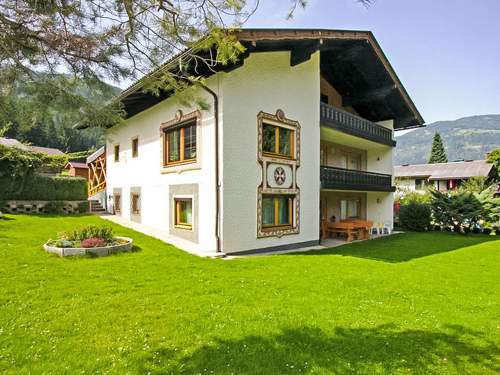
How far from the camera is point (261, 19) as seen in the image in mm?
3633

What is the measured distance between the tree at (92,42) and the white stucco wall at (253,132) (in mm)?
6221

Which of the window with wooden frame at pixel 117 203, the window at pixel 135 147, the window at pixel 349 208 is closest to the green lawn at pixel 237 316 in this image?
the window at pixel 135 147

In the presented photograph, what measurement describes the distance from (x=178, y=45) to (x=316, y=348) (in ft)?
13.8

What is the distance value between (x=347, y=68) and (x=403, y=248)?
8999 millimetres

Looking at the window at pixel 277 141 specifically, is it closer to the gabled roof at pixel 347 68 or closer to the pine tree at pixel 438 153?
the gabled roof at pixel 347 68

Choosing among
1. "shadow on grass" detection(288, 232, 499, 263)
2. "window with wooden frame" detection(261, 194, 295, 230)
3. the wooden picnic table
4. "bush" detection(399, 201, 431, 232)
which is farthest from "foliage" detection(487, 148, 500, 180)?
"window with wooden frame" detection(261, 194, 295, 230)

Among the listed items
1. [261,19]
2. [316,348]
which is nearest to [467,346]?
[316,348]

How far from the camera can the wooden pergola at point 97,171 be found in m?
20.5

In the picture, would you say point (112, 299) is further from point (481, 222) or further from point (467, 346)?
point (481, 222)

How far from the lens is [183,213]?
39.4 ft

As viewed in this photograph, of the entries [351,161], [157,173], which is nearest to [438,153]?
[351,161]

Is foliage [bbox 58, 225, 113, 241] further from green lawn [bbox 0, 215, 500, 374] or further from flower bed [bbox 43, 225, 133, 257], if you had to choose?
green lawn [bbox 0, 215, 500, 374]

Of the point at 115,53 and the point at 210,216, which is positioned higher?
the point at 115,53

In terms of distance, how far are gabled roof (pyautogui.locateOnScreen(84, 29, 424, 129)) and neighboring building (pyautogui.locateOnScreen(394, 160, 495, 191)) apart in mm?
24141
